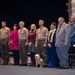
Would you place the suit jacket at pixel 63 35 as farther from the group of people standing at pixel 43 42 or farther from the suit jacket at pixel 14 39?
the suit jacket at pixel 14 39

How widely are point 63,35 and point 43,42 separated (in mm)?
878

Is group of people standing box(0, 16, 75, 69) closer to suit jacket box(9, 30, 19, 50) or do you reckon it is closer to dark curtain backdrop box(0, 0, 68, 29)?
suit jacket box(9, 30, 19, 50)

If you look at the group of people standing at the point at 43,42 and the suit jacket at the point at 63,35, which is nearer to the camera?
the suit jacket at the point at 63,35

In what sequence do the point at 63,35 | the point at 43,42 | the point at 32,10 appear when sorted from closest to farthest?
the point at 63,35 < the point at 43,42 < the point at 32,10

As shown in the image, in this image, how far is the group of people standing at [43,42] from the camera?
819 cm

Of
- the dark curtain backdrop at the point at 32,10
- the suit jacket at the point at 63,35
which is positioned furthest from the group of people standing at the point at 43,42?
the dark curtain backdrop at the point at 32,10

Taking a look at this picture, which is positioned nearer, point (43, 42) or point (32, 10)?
point (43, 42)

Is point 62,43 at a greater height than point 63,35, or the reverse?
point 63,35

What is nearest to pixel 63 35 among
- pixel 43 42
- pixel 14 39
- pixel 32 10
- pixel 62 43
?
pixel 62 43

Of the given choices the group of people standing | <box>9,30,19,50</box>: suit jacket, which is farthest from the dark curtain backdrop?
<box>9,30,19,50</box>: suit jacket

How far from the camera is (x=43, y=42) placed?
8.82 meters

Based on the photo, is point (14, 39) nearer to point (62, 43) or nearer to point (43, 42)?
point (43, 42)

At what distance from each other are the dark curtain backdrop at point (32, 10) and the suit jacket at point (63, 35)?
13.1ft

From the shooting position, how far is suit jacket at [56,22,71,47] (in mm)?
8086
